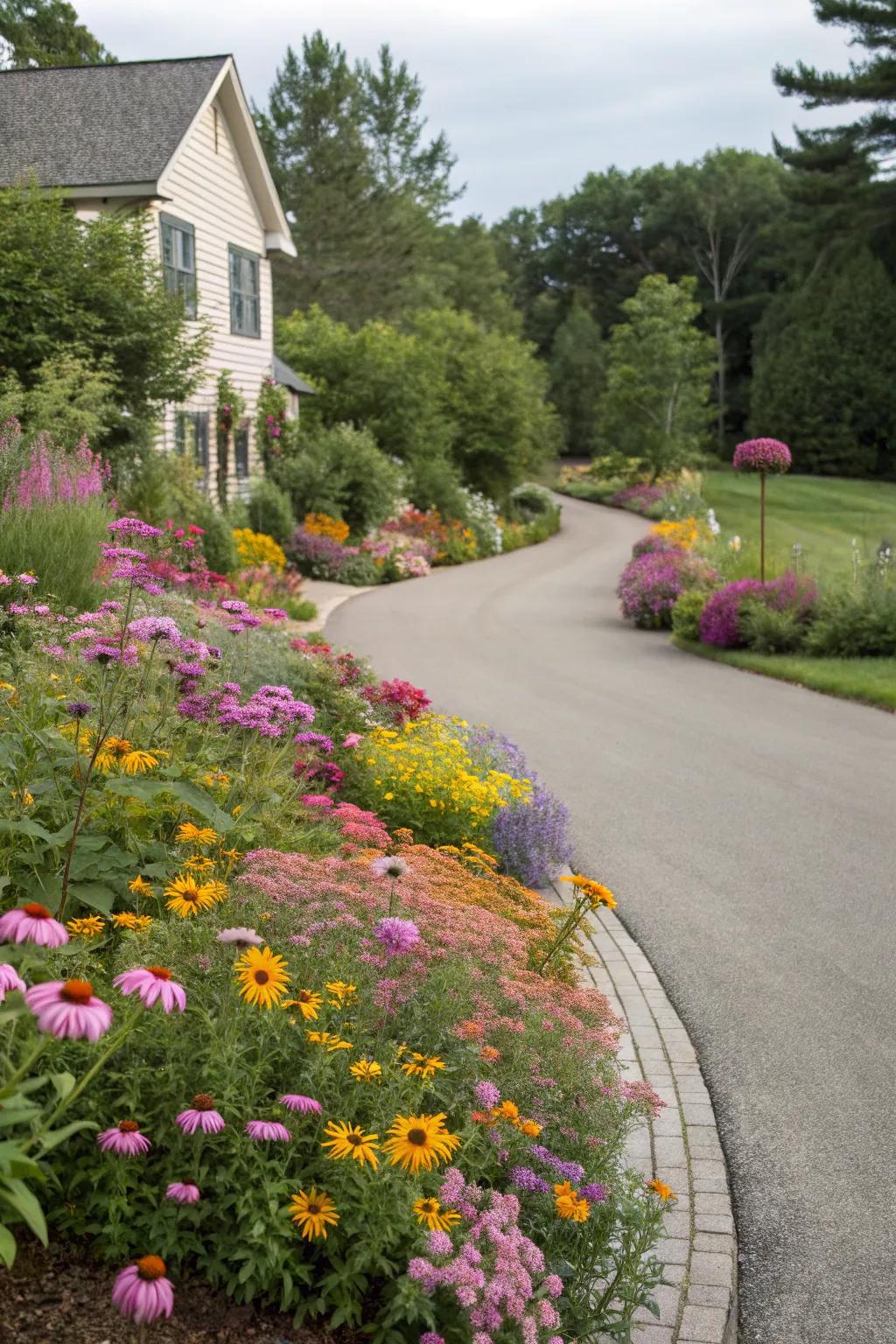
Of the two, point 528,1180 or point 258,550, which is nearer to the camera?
point 528,1180

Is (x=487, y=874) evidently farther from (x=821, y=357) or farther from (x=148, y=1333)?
(x=821, y=357)

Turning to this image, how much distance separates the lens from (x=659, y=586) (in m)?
18.8

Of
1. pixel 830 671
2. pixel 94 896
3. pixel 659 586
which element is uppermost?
pixel 94 896

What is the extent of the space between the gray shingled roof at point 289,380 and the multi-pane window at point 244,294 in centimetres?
126

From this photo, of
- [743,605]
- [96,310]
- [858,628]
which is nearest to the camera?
[858,628]

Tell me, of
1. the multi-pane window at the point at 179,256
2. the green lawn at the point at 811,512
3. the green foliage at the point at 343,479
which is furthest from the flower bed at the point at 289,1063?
the green lawn at the point at 811,512

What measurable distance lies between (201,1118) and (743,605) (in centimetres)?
1469

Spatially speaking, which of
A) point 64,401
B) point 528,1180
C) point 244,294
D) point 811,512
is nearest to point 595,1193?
point 528,1180

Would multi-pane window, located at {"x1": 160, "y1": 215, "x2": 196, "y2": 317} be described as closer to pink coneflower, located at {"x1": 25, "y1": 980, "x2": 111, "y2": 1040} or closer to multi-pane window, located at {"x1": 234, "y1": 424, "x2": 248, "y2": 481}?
multi-pane window, located at {"x1": 234, "y1": 424, "x2": 248, "y2": 481}

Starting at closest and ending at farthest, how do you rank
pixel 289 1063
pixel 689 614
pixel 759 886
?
pixel 289 1063, pixel 759 886, pixel 689 614

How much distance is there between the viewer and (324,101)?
1843 inches

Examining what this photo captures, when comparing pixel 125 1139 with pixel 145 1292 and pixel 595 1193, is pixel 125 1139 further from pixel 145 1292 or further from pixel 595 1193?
pixel 595 1193

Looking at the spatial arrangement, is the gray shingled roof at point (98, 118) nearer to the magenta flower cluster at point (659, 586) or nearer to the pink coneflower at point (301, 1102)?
the magenta flower cluster at point (659, 586)

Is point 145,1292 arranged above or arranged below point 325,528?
below
